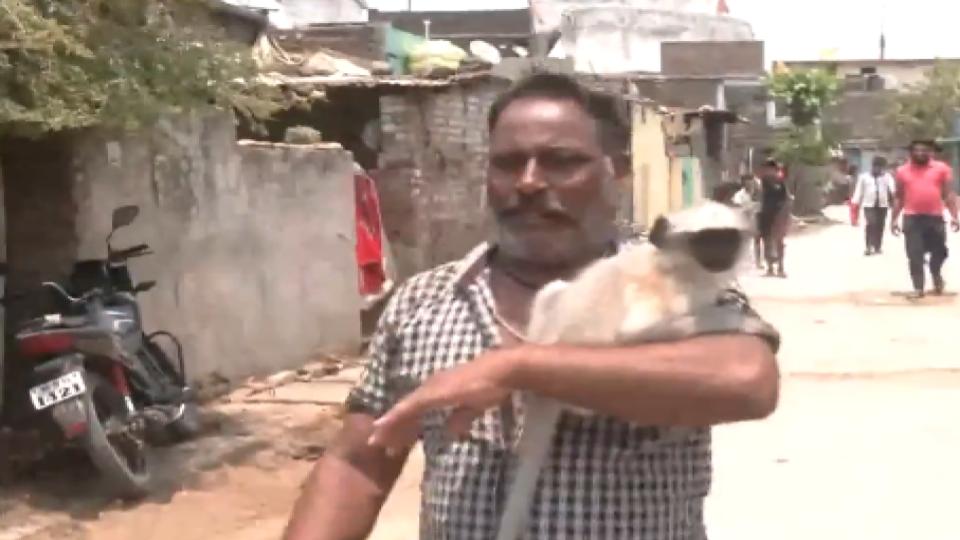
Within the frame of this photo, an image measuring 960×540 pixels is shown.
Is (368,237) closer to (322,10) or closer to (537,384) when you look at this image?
(537,384)

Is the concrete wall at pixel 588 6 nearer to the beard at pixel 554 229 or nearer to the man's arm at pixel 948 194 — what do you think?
the man's arm at pixel 948 194

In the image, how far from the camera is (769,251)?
1750 centimetres

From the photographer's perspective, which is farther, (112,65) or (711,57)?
(711,57)

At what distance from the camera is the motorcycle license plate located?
5703 mm

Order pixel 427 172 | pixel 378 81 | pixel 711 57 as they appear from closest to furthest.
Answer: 1. pixel 378 81
2. pixel 427 172
3. pixel 711 57

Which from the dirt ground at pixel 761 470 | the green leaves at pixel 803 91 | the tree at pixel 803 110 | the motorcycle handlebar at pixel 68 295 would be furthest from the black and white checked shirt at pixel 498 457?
the green leaves at pixel 803 91

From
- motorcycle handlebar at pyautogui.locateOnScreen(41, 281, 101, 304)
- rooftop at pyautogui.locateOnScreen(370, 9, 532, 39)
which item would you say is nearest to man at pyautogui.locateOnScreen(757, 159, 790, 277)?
motorcycle handlebar at pyautogui.locateOnScreen(41, 281, 101, 304)

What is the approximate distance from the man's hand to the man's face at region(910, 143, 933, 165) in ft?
42.0

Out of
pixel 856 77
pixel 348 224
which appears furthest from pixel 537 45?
pixel 856 77

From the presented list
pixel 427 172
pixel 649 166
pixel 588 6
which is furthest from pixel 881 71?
Answer: pixel 427 172

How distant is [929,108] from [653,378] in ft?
162

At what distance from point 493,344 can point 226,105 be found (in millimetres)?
5021

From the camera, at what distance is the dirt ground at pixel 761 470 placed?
573 centimetres

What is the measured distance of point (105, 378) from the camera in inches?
240
